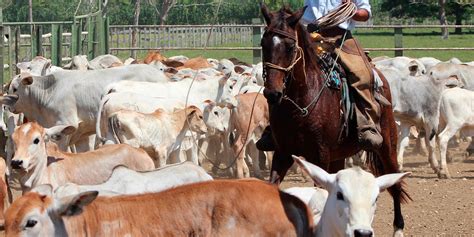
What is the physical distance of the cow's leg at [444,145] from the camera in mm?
15898

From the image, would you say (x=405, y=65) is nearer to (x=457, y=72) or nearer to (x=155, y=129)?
(x=457, y=72)

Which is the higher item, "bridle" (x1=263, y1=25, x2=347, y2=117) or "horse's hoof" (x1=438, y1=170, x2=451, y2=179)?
"bridle" (x1=263, y1=25, x2=347, y2=117)

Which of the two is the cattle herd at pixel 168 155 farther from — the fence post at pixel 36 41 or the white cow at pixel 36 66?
the fence post at pixel 36 41

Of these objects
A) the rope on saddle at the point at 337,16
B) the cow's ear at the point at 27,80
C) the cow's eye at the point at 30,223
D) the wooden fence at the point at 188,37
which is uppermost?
the rope on saddle at the point at 337,16

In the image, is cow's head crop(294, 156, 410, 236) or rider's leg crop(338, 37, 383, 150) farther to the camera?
rider's leg crop(338, 37, 383, 150)

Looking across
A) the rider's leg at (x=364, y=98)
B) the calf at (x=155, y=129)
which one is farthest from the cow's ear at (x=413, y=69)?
the rider's leg at (x=364, y=98)

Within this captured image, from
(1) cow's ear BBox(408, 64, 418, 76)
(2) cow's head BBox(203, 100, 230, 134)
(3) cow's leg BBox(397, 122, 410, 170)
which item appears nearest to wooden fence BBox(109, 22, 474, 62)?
(1) cow's ear BBox(408, 64, 418, 76)

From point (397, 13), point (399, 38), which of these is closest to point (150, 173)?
point (399, 38)

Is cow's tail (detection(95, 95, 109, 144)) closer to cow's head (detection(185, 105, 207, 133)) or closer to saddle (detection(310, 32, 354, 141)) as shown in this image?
cow's head (detection(185, 105, 207, 133))

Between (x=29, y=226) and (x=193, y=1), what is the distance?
227 ft

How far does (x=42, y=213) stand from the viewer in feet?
20.6

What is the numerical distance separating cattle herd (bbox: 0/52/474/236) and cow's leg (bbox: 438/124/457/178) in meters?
0.02

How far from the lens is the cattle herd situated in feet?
21.2

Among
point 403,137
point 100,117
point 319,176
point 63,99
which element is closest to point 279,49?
point 319,176
